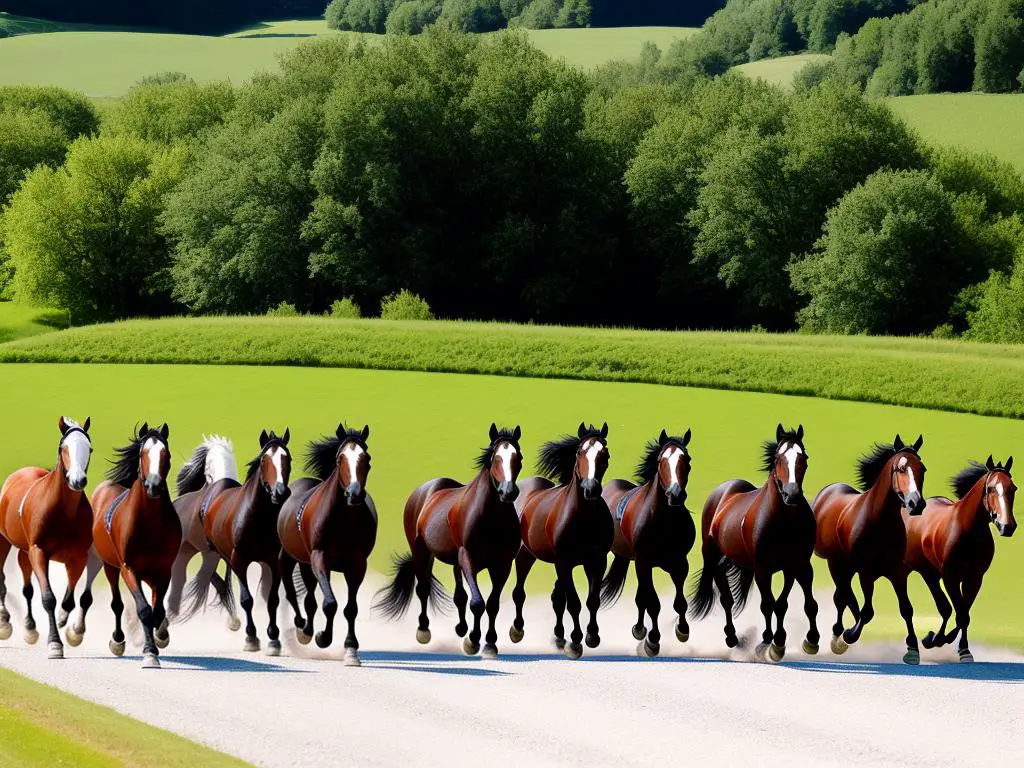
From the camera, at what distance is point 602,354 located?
4275 cm

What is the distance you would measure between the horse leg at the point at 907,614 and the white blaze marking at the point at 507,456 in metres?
4.61

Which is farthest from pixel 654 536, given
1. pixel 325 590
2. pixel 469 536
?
pixel 325 590

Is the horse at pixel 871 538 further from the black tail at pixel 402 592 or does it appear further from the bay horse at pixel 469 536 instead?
the black tail at pixel 402 592

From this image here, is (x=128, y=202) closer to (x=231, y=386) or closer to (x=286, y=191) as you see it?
(x=286, y=191)

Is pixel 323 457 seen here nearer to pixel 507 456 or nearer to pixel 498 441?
pixel 498 441

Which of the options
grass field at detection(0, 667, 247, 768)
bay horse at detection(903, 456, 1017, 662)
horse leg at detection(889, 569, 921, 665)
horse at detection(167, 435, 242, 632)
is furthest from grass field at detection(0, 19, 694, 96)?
grass field at detection(0, 667, 247, 768)

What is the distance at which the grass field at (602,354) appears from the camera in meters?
39.6

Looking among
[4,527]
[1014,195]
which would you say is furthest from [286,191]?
[4,527]

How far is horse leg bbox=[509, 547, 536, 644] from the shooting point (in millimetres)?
17188

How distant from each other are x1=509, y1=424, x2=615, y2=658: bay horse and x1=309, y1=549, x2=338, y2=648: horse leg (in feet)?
7.76

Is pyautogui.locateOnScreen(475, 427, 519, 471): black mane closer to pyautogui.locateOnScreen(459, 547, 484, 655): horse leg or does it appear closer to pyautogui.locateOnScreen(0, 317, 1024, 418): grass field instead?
pyautogui.locateOnScreen(459, 547, 484, 655): horse leg

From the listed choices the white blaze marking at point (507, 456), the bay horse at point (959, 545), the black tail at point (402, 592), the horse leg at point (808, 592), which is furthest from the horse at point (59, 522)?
the bay horse at point (959, 545)

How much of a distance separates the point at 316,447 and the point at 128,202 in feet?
211

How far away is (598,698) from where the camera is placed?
14258 mm
